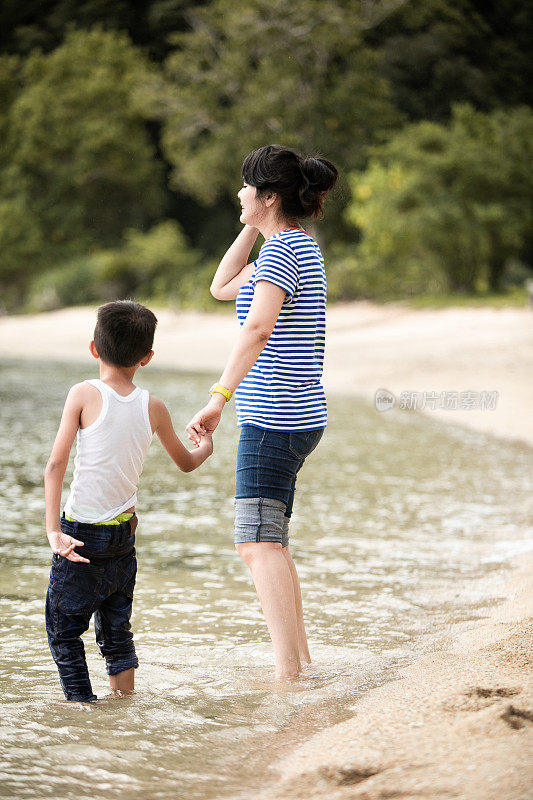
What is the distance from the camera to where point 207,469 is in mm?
7773

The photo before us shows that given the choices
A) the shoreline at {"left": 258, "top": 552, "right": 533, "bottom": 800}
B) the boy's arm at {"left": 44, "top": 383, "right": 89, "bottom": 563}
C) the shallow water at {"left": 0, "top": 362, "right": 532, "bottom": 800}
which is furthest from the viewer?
the boy's arm at {"left": 44, "top": 383, "right": 89, "bottom": 563}

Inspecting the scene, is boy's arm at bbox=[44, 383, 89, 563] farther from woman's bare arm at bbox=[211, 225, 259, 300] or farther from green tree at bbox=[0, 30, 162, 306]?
green tree at bbox=[0, 30, 162, 306]

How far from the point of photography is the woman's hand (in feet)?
8.71

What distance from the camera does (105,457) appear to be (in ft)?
8.71

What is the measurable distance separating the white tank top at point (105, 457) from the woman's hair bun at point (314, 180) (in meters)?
0.77

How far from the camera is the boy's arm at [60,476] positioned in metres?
2.58

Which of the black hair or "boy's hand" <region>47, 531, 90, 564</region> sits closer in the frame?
"boy's hand" <region>47, 531, 90, 564</region>

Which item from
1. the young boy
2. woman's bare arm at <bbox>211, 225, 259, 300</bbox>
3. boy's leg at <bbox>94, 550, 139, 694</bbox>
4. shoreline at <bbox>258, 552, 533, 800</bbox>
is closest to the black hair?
woman's bare arm at <bbox>211, 225, 259, 300</bbox>

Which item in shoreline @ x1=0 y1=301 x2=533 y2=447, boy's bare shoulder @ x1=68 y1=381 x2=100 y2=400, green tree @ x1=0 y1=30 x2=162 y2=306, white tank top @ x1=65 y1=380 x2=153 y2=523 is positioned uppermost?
green tree @ x1=0 y1=30 x2=162 y2=306

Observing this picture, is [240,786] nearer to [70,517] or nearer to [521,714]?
[521,714]

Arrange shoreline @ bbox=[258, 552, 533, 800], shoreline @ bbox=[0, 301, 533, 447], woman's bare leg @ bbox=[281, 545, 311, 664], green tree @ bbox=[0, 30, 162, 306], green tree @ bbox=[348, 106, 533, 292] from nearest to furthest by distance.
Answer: shoreline @ bbox=[258, 552, 533, 800], woman's bare leg @ bbox=[281, 545, 311, 664], shoreline @ bbox=[0, 301, 533, 447], green tree @ bbox=[348, 106, 533, 292], green tree @ bbox=[0, 30, 162, 306]

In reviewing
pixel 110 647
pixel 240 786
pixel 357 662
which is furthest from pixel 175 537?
pixel 240 786

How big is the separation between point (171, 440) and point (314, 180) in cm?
86

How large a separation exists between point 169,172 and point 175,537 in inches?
1219
